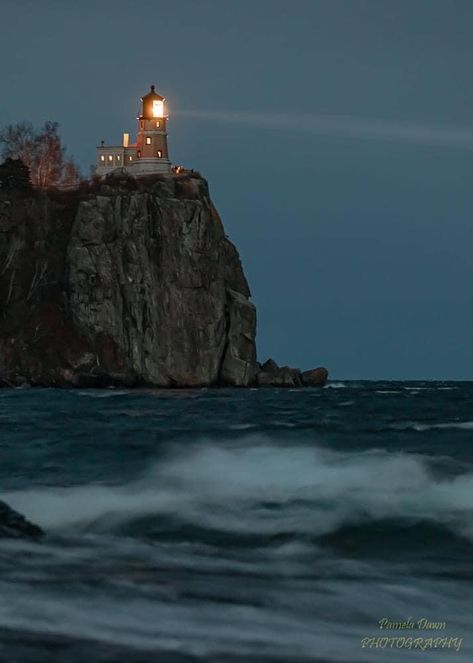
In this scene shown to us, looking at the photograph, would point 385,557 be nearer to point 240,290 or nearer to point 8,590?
point 8,590

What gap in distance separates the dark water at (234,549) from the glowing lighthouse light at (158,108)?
291 feet

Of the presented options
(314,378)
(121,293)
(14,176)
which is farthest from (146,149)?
(314,378)

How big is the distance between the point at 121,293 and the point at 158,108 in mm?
26228

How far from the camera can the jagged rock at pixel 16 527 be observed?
592 inches

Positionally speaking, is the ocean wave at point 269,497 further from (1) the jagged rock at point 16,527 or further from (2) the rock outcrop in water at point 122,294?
(2) the rock outcrop in water at point 122,294

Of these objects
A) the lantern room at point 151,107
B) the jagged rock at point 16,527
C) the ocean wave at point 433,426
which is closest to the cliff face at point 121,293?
the lantern room at point 151,107

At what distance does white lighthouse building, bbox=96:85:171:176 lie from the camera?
110 metres

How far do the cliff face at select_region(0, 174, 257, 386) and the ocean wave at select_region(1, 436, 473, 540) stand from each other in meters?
70.1

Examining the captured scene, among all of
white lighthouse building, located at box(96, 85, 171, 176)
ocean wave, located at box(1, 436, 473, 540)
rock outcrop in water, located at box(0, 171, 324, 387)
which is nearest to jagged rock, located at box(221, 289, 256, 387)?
rock outcrop in water, located at box(0, 171, 324, 387)

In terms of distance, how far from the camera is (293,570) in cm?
1434

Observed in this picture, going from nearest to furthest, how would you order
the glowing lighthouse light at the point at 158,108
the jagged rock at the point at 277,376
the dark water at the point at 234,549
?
the dark water at the point at 234,549
the jagged rock at the point at 277,376
the glowing lighthouse light at the point at 158,108

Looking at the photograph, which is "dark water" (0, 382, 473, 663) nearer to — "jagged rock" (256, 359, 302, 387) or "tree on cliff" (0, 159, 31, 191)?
"jagged rock" (256, 359, 302, 387)

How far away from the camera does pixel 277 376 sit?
98938mm

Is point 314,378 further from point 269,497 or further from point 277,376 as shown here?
point 269,497
